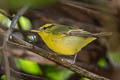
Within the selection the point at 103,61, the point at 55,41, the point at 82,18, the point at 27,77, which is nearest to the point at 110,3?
the point at 82,18

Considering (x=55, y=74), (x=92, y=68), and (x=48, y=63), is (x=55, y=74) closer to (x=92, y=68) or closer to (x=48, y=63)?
(x=48, y=63)

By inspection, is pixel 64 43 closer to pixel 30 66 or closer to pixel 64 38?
pixel 64 38

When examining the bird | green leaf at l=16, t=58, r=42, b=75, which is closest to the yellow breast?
the bird

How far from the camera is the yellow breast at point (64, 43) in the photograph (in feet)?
8.93

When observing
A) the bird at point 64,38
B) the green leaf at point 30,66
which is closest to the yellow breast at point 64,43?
the bird at point 64,38

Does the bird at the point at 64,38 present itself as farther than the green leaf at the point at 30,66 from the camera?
No

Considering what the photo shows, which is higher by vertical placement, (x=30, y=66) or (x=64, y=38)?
(x=64, y=38)

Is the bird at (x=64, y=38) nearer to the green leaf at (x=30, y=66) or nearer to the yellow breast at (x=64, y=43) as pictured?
the yellow breast at (x=64, y=43)

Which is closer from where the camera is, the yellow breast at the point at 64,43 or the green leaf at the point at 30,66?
the yellow breast at the point at 64,43

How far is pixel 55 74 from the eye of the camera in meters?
3.21

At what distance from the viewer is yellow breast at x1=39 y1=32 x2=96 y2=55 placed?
2721 mm

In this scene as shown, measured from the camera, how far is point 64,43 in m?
2.79

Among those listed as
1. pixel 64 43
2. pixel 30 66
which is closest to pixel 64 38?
pixel 64 43

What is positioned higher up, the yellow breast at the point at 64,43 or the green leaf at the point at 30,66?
the yellow breast at the point at 64,43
